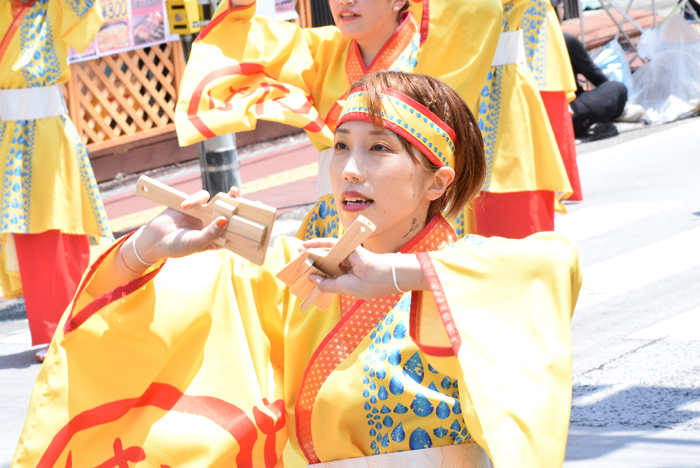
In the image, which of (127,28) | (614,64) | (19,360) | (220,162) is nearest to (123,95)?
(127,28)

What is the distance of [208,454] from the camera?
199 cm

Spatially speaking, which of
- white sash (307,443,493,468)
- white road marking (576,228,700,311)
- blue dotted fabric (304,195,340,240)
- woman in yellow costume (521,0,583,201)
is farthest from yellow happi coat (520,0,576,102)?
white sash (307,443,493,468)

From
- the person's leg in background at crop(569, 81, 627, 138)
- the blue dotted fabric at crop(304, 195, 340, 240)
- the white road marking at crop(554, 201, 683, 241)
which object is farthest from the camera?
the person's leg in background at crop(569, 81, 627, 138)

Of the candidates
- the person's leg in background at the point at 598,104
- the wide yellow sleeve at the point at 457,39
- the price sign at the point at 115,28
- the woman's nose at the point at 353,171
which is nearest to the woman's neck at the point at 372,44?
the wide yellow sleeve at the point at 457,39

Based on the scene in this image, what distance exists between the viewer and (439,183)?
200cm

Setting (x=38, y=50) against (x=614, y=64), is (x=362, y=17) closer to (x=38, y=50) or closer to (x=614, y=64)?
(x=38, y=50)

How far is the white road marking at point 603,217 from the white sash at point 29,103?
3008mm

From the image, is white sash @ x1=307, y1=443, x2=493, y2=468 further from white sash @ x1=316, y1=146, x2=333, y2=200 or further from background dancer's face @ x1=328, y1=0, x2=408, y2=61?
background dancer's face @ x1=328, y1=0, x2=408, y2=61

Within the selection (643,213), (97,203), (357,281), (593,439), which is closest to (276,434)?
(357,281)

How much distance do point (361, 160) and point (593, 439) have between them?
1.84 m

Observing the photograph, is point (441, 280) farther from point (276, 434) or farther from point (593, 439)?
point (593, 439)

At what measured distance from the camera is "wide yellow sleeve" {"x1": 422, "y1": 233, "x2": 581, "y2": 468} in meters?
1.66

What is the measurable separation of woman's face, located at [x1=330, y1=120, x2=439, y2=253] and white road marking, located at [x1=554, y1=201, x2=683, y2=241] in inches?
169

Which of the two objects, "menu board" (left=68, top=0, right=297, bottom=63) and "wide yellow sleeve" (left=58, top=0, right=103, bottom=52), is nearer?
"wide yellow sleeve" (left=58, top=0, right=103, bottom=52)
